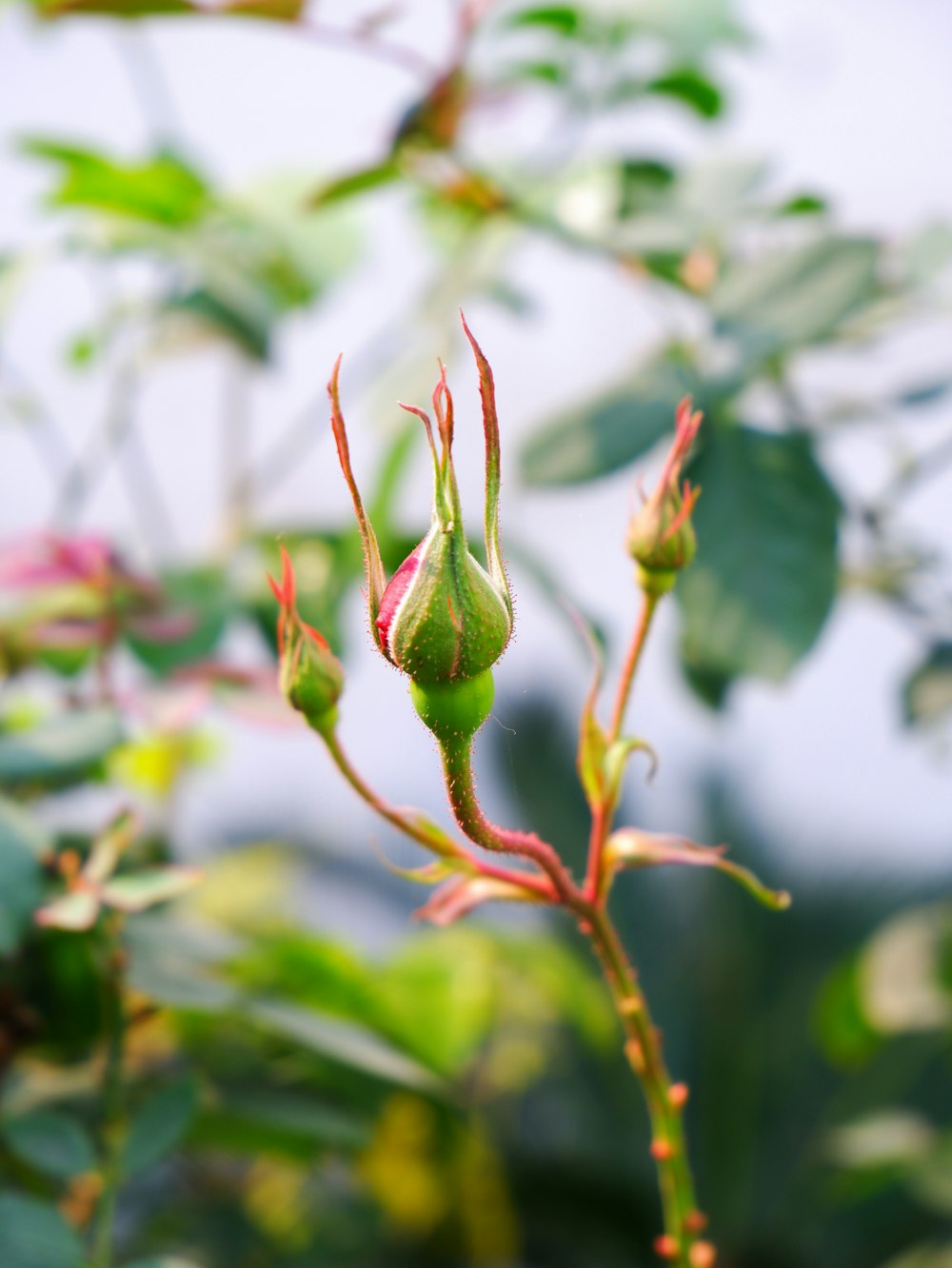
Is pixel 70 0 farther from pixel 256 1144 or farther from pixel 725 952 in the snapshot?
pixel 725 952

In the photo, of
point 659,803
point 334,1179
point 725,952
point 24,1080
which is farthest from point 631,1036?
point 725,952

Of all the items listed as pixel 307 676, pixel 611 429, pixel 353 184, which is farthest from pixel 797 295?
pixel 307 676

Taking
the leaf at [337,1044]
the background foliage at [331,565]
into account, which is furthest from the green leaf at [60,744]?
the leaf at [337,1044]

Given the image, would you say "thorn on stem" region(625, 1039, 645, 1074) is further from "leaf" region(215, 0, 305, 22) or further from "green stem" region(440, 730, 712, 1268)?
"leaf" region(215, 0, 305, 22)

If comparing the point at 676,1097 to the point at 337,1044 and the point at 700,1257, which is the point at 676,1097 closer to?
the point at 700,1257

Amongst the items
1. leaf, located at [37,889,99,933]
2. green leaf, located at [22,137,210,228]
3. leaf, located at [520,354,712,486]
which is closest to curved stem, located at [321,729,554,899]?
leaf, located at [37,889,99,933]

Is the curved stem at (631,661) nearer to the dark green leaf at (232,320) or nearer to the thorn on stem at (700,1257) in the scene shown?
the thorn on stem at (700,1257)
